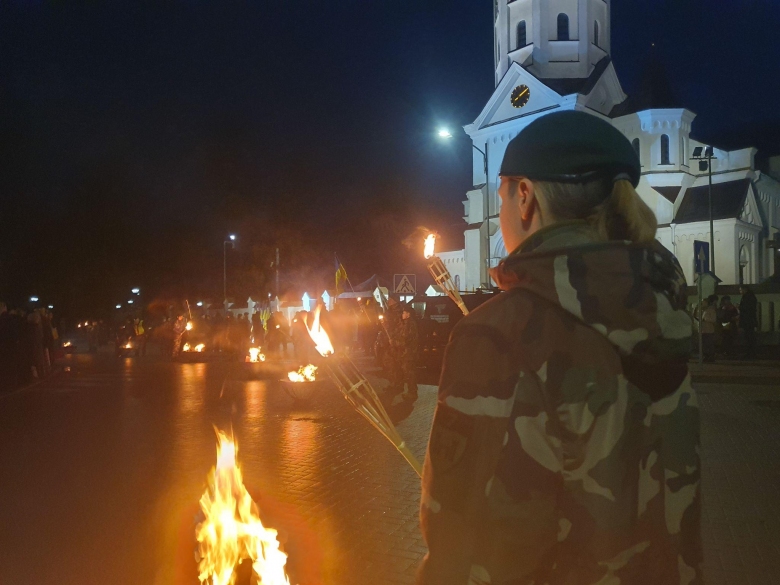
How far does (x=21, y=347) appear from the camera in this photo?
17.5 metres

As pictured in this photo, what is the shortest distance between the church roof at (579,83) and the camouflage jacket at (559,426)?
49.1 metres

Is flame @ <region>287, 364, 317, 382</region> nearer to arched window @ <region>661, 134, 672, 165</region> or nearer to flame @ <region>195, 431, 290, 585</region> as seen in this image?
flame @ <region>195, 431, 290, 585</region>

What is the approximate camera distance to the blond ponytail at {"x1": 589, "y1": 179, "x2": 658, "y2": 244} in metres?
1.50

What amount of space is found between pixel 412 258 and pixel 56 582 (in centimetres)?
5471

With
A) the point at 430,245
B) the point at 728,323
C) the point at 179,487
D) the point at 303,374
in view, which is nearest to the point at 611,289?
the point at 179,487

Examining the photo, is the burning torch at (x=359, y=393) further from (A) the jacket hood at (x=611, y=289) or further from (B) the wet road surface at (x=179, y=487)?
(B) the wet road surface at (x=179, y=487)

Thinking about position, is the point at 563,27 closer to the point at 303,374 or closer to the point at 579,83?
the point at 579,83

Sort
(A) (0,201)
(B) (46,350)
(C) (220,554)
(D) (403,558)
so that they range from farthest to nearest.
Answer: (A) (0,201) < (B) (46,350) < (D) (403,558) < (C) (220,554)

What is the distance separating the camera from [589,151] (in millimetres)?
1465

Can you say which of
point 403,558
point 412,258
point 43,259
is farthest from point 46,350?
point 412,258

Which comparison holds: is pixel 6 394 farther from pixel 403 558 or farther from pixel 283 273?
pixel 283 273

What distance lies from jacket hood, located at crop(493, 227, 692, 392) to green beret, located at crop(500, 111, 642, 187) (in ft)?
0.49

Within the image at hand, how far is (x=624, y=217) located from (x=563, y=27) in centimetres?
5334

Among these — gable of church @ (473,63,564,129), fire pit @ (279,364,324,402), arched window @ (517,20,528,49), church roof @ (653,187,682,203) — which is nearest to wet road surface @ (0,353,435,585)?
fire pit @ (279,364,324,402)
